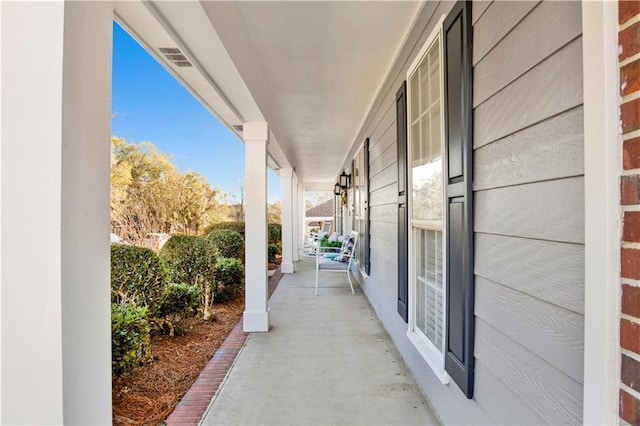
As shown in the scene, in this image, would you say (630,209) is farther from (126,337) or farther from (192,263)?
Result: (192,263)

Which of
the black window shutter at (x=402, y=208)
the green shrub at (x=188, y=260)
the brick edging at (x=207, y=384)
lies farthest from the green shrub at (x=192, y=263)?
the black window shutter at (x=402, y=208)

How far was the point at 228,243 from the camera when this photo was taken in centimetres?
614

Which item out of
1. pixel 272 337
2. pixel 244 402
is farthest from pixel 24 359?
pixel 272 337

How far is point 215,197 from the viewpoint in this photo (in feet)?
28.0

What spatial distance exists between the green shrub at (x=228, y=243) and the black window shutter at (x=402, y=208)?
395 cm

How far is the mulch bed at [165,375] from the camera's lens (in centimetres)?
205

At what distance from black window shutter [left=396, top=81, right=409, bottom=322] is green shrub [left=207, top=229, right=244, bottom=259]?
13.0 feet

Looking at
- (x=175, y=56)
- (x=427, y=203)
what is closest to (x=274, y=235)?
(x=175, y=56)

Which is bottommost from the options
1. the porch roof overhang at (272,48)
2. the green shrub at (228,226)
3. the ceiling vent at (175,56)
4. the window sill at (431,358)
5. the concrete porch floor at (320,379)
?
the concrete porch floor at (320,379)

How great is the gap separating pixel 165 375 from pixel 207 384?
401mm

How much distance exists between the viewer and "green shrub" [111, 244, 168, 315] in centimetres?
299

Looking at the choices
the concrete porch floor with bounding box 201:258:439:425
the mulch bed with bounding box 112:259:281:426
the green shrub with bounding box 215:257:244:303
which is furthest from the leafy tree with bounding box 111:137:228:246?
the concrete porch floor with bounding box 201:258:439:425

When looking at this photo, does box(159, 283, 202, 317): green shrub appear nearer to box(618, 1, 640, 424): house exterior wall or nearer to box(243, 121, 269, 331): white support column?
box(243, 121, 269, 331): white support column

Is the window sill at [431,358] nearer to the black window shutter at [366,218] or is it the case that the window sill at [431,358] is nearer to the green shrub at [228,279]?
the black window shutter at [366,218]
